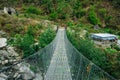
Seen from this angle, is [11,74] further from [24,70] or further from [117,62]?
[117,62]

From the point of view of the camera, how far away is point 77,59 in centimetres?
803

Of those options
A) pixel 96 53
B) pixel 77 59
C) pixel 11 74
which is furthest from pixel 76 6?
pixel 11 74

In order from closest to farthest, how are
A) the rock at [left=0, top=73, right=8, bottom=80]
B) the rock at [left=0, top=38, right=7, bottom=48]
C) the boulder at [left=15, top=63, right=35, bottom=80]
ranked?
the rock at [left=0, top=73, right=8, bottom=80], the boulder at [left=15, top=63, right=35, bottom=80], the rock at [left=0, top=38, right=7, bottom=48]

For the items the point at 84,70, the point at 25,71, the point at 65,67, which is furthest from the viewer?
the point at 65,67

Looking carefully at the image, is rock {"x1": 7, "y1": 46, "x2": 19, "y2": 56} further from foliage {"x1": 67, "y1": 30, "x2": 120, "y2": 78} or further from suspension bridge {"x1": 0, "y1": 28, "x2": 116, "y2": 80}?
foliage {"x1": 67, "y1": 30, "x2": 120, "y2": 78}

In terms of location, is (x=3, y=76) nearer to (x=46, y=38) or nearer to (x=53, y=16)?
(x=46, y=38)

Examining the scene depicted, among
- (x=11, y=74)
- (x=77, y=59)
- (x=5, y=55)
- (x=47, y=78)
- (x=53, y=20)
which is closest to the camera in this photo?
(x=11, y=74)

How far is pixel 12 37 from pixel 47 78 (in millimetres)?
6195

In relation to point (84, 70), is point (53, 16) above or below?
below

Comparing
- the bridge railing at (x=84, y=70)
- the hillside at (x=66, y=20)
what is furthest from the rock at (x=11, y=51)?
the bridge railing at (x=84, y=70)

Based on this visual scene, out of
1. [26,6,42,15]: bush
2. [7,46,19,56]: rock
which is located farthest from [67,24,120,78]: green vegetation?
[26,6,42,15]: bush

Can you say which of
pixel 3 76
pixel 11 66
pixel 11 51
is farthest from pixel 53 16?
pixel 11 66

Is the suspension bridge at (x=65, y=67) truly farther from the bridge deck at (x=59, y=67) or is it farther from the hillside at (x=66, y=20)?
the hillside at (x=66, y=20)

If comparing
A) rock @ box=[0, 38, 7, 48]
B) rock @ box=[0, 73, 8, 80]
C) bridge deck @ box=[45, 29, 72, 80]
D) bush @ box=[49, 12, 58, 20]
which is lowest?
bush @ box=[49, 12, 58, 20]
